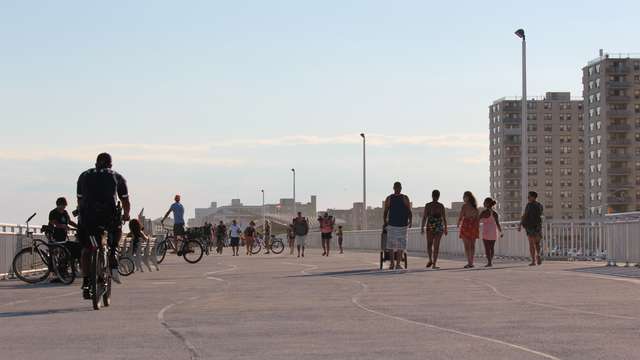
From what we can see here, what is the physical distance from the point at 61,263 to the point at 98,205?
697 cm

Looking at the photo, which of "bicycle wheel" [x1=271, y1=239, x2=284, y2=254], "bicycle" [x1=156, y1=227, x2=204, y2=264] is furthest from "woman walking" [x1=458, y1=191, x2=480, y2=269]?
"bicycle wheel" [x1=271, y1=239, x2=284, y2=254]

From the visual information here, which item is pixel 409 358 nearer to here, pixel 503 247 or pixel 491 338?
pixel 491 338

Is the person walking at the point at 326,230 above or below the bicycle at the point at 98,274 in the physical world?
above

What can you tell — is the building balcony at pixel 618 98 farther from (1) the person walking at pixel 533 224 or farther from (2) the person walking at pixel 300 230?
(1) the person walking at pixel 533 224

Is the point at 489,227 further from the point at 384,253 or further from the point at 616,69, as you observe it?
the point at 616,69

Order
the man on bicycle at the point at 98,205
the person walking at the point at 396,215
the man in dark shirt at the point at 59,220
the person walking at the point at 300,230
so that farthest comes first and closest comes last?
the person walking at the point at 300,230
the person walking at the point at 396,215
the man in dark shirt at the point at 59,220
the man on bicycle at the point at 98,205

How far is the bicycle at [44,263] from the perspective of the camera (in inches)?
827

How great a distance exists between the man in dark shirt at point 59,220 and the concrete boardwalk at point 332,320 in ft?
4.86

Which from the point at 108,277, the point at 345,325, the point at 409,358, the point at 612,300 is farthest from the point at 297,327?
the point at 612,300

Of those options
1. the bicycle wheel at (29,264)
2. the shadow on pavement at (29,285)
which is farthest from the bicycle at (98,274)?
the bicycle wheel at (29,264)

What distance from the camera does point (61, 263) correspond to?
21078mm

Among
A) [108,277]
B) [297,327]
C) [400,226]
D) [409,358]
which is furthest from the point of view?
[400,226]

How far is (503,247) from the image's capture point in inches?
1405

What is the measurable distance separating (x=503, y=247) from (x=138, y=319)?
2419 cm
